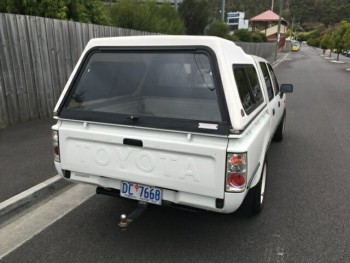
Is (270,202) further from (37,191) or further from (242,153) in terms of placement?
(37,191)

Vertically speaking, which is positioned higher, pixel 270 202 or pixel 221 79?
pixel 221 79

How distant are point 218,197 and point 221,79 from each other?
3.23 ft

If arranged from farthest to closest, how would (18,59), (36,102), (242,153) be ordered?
(36,102)
(18,59)
(242,153)

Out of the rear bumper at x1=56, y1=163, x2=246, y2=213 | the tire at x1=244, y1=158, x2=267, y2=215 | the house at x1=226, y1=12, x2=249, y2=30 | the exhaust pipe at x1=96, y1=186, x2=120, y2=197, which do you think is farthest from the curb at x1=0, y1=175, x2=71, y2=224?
the house at x1=226, y1=12, x2=249, y2=30

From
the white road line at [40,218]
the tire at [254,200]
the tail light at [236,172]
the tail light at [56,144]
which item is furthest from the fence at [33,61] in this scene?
the tail light at [236,172]

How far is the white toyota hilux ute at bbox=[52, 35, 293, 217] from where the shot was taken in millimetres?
2869

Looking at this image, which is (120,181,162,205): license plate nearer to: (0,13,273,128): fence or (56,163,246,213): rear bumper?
(56,163,246,213): rear bumper

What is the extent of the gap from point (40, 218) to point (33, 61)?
174 inches

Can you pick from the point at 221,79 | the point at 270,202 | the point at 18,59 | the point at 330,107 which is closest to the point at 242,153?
the point at 221,79

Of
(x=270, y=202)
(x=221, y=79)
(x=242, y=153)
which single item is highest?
(x=221, y=79)

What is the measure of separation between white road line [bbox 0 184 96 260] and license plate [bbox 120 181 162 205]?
1.07 meters

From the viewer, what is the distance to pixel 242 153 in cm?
279

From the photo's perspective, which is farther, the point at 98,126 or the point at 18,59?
the point at 18,59

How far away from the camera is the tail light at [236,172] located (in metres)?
2.79
